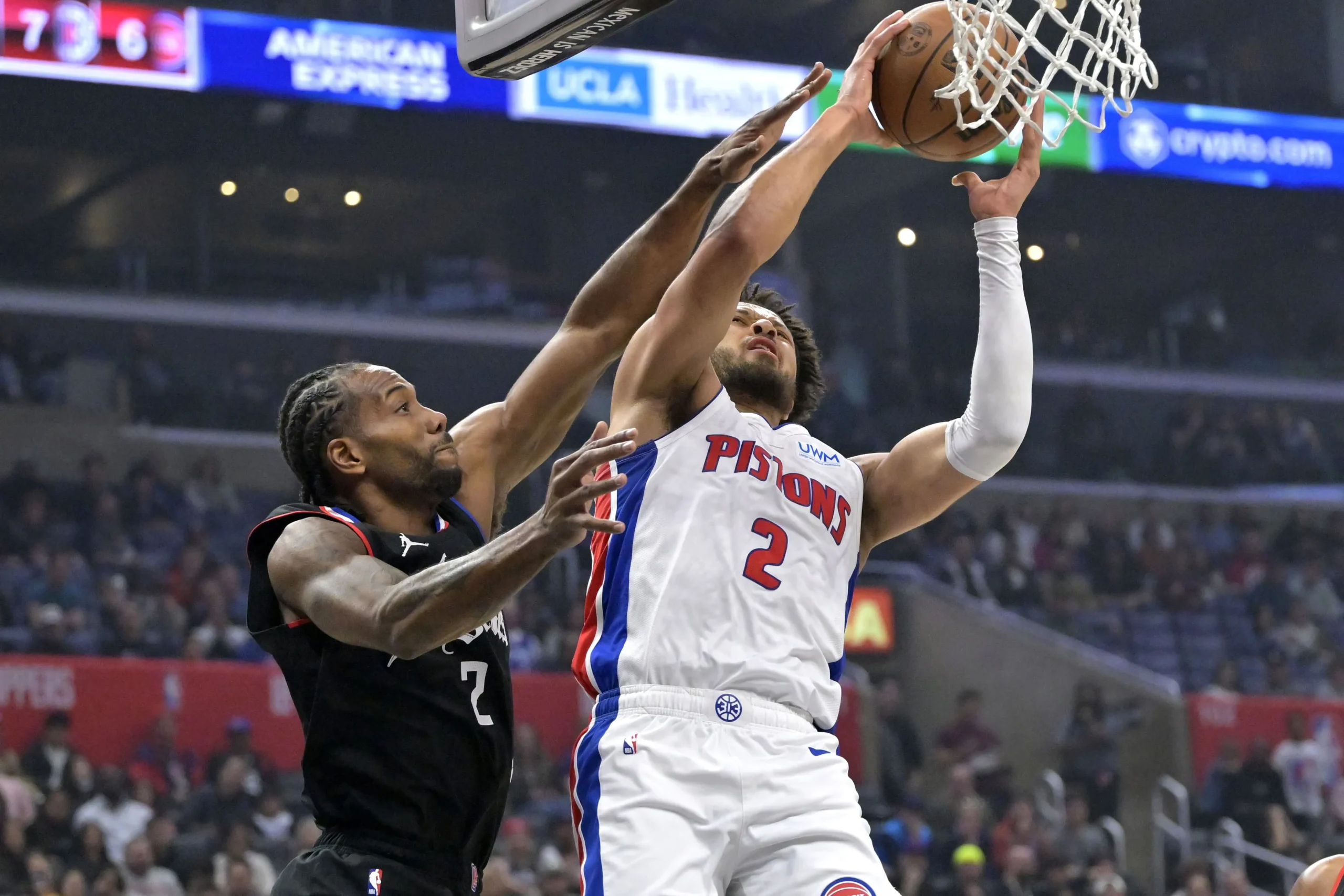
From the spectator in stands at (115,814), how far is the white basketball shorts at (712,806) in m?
7.50

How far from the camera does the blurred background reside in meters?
11.6

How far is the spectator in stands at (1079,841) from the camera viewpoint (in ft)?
40.7

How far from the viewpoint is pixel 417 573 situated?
117 inches

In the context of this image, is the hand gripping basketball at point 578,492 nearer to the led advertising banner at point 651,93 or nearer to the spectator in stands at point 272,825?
the spectator in stands at point 272,825

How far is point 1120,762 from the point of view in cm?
1402

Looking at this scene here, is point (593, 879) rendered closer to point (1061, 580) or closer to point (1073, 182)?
point (1061, 580)

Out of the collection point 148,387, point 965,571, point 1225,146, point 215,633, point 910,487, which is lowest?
point 965,571

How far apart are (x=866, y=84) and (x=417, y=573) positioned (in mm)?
1510

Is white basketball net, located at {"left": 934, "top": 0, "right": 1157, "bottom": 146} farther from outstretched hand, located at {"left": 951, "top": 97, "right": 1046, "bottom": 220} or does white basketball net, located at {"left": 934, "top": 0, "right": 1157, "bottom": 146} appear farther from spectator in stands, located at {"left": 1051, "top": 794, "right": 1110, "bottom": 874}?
spectator in stands, located at {"left": 1051, "top": 794, "right": 1110, "bottom": 874}

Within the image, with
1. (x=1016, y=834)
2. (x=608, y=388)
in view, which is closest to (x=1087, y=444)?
(x=608, y=388)

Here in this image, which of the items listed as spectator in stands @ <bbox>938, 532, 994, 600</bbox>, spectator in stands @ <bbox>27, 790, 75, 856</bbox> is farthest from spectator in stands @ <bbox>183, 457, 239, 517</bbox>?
spectator in stands @ <bbox>938, 532, 994, 600</bbox>

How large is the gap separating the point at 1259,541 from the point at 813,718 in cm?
1572

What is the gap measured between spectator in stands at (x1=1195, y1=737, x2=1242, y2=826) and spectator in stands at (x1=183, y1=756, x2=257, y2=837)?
7.73 m

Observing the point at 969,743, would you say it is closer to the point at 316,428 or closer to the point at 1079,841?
the point at 1079,841
